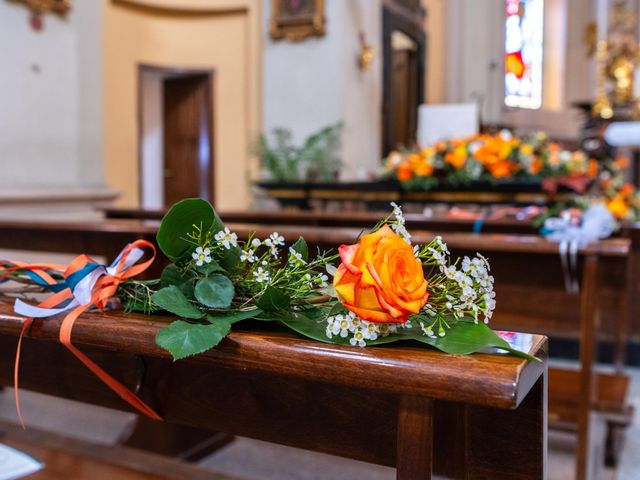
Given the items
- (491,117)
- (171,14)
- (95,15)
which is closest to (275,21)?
(171,14)

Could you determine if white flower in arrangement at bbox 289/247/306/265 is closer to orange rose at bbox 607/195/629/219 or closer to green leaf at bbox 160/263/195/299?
green leaf at bbox 160/263/195/299

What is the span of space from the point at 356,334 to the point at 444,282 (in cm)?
15

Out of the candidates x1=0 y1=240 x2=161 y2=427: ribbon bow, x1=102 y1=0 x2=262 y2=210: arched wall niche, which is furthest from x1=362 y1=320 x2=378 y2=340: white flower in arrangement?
x1=102 y1=0 x2=262 y2=210: arched wall niche

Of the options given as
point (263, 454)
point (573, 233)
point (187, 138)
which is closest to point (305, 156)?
point (187, 138)

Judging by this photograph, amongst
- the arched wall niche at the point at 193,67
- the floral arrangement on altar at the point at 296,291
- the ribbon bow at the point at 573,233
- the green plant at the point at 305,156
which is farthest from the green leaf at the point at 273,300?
the arched wall niche at the point at 193,67

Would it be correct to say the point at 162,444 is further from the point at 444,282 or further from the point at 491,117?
the point at 491,117

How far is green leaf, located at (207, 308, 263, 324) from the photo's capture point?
2.98 feet

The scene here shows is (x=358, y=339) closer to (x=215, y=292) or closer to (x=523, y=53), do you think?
(x=215, y=292)

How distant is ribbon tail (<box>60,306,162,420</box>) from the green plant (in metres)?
6.01

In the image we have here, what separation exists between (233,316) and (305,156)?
6385 millimetres

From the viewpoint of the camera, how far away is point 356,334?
854mm

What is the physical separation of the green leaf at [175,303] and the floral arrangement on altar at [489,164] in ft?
15.3

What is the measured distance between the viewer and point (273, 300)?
0.93m

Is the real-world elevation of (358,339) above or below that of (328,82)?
below
